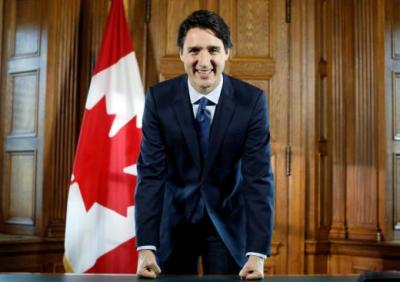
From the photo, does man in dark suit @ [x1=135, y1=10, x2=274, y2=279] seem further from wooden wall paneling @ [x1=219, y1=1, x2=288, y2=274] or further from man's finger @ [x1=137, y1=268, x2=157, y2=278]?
wooden wall paneling @ [x1=219, y1=1, x2=288, y2=274]

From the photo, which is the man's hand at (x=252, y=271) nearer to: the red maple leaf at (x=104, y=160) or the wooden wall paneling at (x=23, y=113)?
the red maple leaf at (x=104, y=160)

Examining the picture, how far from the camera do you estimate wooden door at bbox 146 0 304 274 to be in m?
3.74

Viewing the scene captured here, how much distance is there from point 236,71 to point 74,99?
99cm

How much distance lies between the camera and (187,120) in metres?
2.15

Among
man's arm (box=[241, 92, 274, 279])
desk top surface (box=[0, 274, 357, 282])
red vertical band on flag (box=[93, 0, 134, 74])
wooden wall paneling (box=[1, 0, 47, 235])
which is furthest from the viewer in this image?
wooden wall paneling (box=[1, 0, 47, 235])

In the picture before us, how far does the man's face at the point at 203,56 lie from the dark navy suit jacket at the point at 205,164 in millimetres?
88

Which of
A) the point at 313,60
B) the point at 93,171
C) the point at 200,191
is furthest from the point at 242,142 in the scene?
the point at 313,60

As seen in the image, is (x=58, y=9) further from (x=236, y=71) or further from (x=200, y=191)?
(x=200, y=191)

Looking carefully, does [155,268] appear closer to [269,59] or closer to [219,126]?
[219,126]

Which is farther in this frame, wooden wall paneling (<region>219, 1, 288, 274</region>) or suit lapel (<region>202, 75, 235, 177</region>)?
wooden wall paneling (<region>219, 1, 288, 274</region>)

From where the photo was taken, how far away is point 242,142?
85.4 inches

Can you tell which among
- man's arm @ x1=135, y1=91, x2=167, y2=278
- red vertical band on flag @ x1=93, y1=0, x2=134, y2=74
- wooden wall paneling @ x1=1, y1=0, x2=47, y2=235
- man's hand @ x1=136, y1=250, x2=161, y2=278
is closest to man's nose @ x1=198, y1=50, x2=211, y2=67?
man's arm @ x1=135, y1=91, x2=167, y2=278

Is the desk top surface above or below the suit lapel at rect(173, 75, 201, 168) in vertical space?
below

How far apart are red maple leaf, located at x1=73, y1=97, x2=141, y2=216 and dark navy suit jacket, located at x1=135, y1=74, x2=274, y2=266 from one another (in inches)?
51.7
